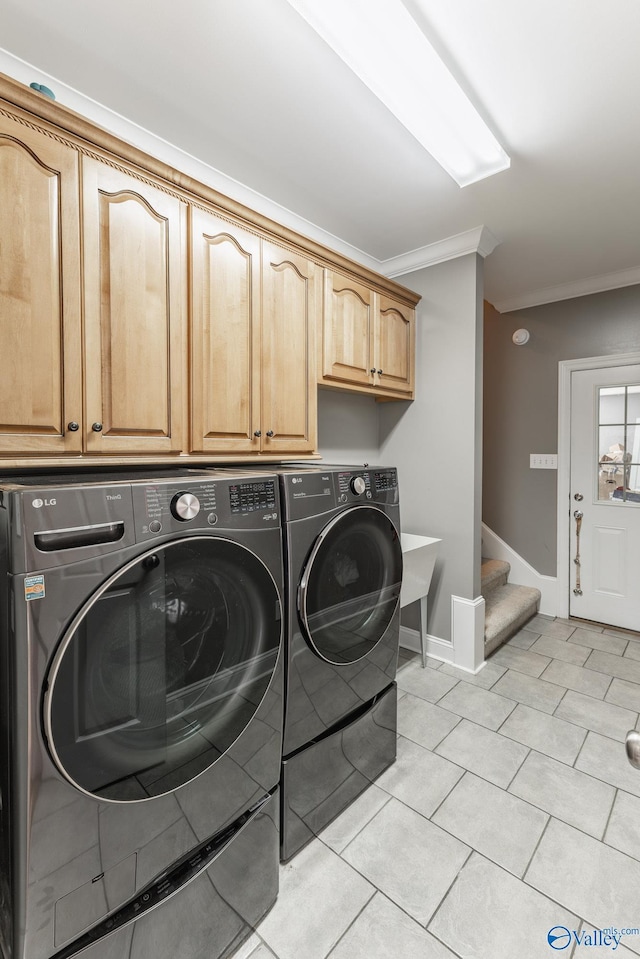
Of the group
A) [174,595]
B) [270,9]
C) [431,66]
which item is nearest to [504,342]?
[431,66]

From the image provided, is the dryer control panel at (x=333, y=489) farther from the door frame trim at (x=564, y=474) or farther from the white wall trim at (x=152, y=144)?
the door frame trim at (x=564, y=474)

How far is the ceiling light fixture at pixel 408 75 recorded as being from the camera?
1205 millimetres

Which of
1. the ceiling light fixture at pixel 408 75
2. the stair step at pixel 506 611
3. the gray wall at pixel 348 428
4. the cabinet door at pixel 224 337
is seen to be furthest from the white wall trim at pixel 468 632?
the ceiling light fixture at pixel 408 75

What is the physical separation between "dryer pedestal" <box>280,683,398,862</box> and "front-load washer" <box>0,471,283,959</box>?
0.12m

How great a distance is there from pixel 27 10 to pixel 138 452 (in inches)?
49.7

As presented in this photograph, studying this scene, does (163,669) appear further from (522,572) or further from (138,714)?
(522,572)

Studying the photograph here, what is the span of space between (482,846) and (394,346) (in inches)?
92.4

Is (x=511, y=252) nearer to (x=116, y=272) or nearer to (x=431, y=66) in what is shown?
(x=431, y=66)

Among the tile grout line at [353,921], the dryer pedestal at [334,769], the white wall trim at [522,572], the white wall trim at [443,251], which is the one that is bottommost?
the tile grout line at [353,921]

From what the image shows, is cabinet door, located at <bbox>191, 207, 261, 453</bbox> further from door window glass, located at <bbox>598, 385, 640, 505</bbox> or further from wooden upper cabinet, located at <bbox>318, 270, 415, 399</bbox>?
door window glass, located at <bbox>598, 385, 640, 505</bbox>

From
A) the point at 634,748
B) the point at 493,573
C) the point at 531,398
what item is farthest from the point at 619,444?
the point at 634,748

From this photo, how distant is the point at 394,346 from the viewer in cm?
268

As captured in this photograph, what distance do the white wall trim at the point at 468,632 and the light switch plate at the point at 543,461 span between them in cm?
144

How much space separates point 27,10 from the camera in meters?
1.25
